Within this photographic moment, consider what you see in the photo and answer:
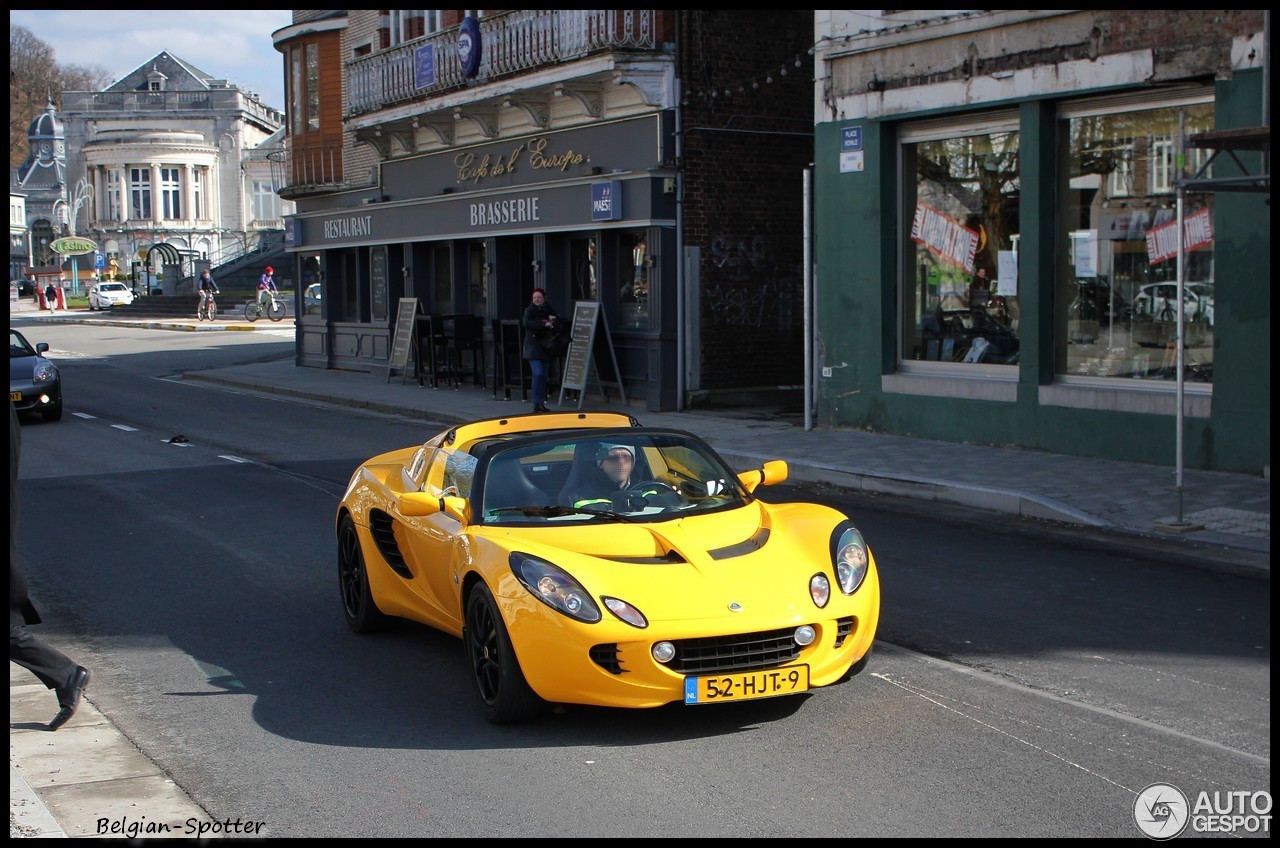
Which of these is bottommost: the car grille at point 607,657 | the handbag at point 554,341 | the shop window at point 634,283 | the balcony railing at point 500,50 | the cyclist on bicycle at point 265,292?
the car grille at point 607,657

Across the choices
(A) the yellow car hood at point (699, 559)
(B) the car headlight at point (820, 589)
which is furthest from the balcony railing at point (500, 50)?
(B) the car headlight at point (820, 589)

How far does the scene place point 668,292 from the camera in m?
20.4

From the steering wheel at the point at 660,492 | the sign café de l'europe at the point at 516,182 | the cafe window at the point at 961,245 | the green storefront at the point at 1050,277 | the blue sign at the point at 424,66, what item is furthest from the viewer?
the blue sign at the point at 424,66

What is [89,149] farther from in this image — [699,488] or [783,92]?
[699,488]

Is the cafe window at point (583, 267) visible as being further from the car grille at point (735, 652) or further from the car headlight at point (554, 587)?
the car grille at point (735, 652)

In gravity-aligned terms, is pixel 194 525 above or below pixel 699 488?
below

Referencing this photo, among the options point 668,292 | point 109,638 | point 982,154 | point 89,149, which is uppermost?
point 89,149

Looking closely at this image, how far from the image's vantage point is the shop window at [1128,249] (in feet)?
44.0

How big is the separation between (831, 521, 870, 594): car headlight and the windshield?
0.62 meters

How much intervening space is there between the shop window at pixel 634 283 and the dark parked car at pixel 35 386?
334 inches

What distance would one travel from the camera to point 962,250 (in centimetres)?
1612

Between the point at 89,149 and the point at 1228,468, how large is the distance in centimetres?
9245

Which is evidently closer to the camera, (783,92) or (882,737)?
(882,737)

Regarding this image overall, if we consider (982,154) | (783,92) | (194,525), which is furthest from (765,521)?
(783,92)
